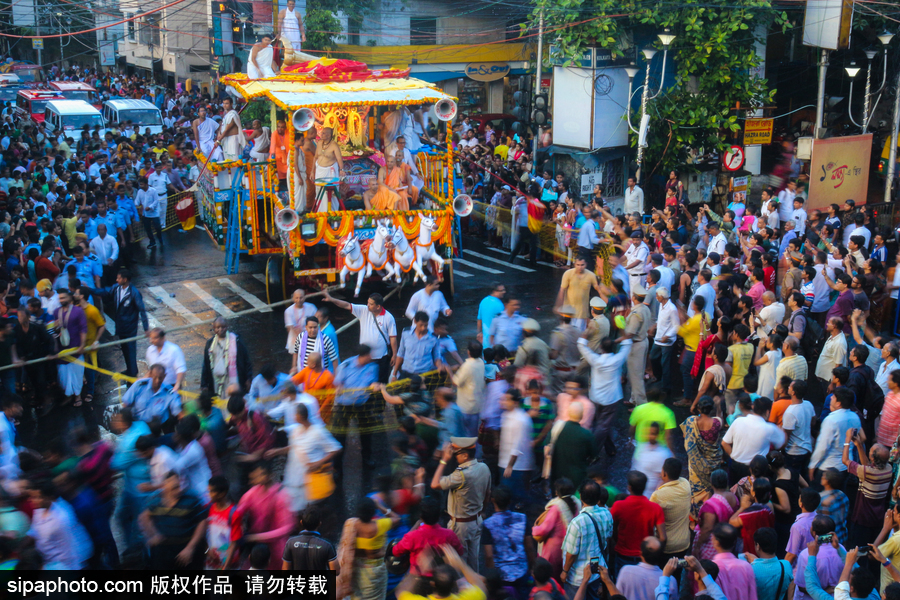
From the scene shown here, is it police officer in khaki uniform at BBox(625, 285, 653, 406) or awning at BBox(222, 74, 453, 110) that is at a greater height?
awning at BBox(222, 74, 453, 110)

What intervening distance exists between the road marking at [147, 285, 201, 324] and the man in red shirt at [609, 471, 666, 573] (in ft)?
28.1

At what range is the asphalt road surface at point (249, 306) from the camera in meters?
9.26

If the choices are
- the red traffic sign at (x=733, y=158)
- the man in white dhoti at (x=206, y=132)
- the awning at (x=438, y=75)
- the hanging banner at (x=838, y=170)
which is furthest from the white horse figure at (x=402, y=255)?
the awning at (x=438, y=75)

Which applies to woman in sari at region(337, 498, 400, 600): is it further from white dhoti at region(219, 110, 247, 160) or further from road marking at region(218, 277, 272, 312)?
white dhoti at region(219, 110, 247, 160)

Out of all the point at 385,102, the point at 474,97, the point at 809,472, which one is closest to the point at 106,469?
the point at 809,472

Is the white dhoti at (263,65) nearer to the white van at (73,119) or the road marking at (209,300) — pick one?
the road marking at (209,300)

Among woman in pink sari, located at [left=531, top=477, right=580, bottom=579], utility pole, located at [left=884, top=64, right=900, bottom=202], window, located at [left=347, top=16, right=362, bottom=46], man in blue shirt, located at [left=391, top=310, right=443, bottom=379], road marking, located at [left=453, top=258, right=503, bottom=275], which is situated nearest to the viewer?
woman in pink sari, located at [left=531, top=477, right=580, bottom=579]

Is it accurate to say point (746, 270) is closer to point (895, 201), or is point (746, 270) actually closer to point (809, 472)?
point (809, 472)

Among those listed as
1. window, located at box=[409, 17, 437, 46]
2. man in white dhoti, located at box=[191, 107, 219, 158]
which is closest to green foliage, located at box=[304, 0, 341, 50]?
window, located at box=[409, 17, 437, 46]

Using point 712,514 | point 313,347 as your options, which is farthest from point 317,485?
point 712,514

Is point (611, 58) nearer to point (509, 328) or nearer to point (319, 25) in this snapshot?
point (319, 25)

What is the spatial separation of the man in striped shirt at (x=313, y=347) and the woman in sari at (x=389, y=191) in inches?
182

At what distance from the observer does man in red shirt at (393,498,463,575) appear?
5508 mm

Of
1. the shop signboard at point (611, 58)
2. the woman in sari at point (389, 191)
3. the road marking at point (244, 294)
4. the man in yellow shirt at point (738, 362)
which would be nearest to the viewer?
the man in yellow shirt at point (738, 362)
